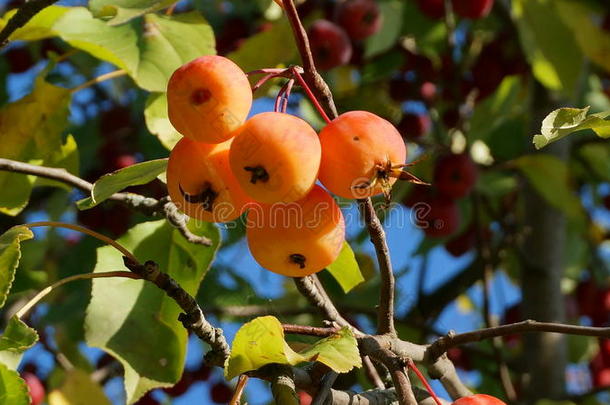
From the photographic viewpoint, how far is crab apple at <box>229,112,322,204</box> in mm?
883

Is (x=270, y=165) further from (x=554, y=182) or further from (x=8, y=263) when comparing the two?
(x=554, y=182)

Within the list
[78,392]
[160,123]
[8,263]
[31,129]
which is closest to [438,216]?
[160,123]

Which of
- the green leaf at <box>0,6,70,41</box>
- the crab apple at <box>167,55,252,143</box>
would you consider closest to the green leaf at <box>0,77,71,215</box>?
the green leaf at <box>0,6,70,41</box>

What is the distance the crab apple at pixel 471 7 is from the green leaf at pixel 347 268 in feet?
4.12

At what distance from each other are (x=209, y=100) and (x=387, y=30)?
1523mm

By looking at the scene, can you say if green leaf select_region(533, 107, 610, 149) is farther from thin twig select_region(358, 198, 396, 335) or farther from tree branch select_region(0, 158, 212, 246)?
tree branch select_region(0, 158, 212, 246)

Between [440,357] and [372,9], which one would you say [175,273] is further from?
[372,9]

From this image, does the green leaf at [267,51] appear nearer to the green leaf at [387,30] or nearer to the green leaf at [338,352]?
the green leaf at [338,352]

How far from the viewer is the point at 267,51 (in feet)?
4.87

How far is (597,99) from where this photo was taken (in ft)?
8.67

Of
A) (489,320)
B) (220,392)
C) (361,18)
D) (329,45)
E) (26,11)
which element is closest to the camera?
(26,11)

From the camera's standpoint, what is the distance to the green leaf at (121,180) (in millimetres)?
999

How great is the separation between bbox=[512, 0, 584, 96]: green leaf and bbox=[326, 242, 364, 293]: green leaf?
1.12 m

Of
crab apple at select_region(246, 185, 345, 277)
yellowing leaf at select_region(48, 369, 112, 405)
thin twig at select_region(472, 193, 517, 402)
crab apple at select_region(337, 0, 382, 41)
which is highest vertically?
crab apple at select_region(246, 185, 345, 277)
